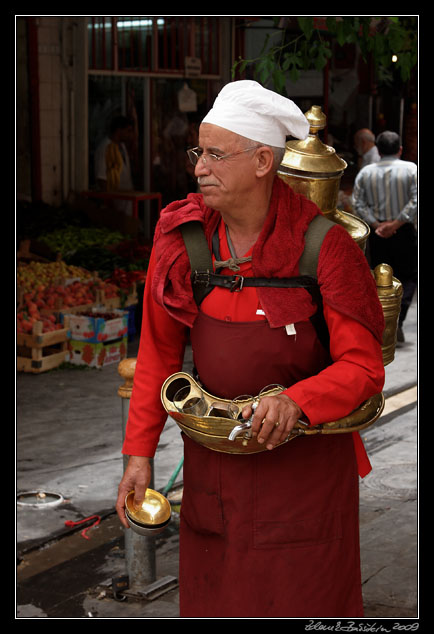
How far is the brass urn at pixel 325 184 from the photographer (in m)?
3.29

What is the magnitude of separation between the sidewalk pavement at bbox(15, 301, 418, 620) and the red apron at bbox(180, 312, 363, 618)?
1523 millimetres

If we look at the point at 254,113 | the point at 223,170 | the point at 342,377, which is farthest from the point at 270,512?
the point at 254,113

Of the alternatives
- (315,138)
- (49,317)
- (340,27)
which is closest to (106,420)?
(49,317)

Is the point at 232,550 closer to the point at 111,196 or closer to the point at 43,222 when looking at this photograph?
the point at 43,222

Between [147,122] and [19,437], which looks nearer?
[19,437]

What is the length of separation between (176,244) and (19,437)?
13.5 feet

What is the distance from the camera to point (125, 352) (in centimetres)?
850

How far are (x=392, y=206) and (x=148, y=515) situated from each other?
6901mm

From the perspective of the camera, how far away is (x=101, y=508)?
5348 millimetres

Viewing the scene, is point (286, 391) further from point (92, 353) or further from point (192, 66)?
point (192, 66)

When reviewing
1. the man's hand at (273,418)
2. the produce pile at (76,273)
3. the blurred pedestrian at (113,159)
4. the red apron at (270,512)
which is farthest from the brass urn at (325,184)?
the blurred pedestrian at (113,159)

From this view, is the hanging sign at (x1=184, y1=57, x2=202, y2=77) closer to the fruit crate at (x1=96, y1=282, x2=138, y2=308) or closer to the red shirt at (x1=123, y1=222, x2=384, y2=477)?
the fruit crate at (x1=96, y1=282, x2=138, y2=308)

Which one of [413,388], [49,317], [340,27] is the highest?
[340,27]

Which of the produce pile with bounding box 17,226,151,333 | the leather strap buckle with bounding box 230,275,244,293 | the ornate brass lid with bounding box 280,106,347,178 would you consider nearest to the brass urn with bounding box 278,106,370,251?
the ornate brass lid with bounding box 280,106,347,178
